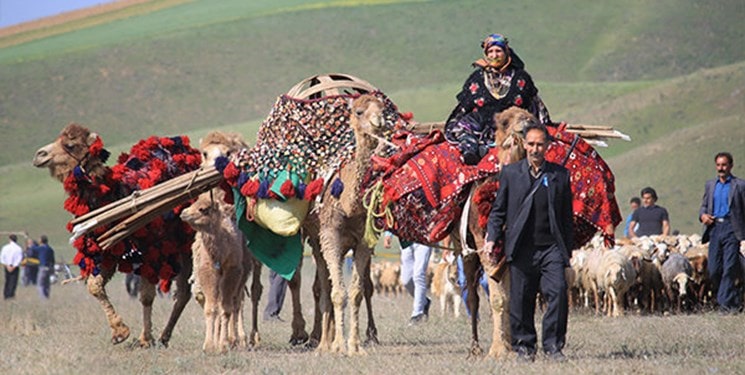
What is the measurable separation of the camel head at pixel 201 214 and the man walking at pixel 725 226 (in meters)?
7.54

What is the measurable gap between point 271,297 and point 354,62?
252 feet

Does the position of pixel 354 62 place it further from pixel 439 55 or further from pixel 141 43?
pixel 141 43

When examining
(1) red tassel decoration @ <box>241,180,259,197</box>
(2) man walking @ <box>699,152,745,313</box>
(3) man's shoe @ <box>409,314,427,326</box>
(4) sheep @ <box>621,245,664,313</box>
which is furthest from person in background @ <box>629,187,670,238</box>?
(1) red tassel decoration @ <box>241,180,259,197</box>

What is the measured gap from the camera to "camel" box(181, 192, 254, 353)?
571 inches

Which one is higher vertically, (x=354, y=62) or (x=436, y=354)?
(x=354, y=62)

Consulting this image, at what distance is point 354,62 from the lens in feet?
317

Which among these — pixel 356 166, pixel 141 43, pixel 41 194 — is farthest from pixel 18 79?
pixel 356 166

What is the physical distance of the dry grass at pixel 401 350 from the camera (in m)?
11.6

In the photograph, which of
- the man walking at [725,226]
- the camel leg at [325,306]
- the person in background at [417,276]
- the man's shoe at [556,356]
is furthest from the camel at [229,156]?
the man walking at [725,226]

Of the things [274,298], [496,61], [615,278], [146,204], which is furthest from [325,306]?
[615,278]

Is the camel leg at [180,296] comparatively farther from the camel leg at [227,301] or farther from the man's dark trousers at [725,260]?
the man's dark trousers at [725,260]

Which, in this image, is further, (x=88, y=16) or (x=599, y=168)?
(x=88, y=16)

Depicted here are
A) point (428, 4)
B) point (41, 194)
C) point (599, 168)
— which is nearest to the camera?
point (599, 168)

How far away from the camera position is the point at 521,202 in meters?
11.9
